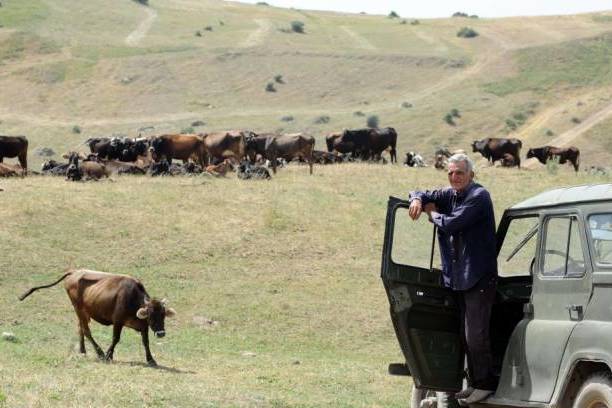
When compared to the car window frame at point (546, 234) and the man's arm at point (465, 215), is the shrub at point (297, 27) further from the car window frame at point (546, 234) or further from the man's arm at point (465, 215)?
the car window frame at point (546, 234)

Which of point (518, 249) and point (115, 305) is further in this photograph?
point (115, 305)

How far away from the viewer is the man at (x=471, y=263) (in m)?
9.03

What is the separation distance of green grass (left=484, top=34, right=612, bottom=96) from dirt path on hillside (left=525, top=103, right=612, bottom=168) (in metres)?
8.77

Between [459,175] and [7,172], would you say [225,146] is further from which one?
[459,175]

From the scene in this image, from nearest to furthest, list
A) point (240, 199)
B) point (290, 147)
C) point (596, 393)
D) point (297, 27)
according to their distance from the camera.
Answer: point (596, 393)
point (240, 199)
point (290, 147)
point (297, 27)

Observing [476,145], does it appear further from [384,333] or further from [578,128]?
[384,333]

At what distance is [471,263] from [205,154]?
30.5 m

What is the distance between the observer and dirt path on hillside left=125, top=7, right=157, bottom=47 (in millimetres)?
91713

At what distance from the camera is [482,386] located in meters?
9.08

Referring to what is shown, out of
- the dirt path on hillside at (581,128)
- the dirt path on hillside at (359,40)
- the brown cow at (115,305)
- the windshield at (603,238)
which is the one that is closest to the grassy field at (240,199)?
the brown cow at (115,305)

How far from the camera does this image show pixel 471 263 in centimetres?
909

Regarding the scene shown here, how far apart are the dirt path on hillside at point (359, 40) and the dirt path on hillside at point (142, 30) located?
57.1ft

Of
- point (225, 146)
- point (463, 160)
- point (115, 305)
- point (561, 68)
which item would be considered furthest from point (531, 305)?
point (561, 68)

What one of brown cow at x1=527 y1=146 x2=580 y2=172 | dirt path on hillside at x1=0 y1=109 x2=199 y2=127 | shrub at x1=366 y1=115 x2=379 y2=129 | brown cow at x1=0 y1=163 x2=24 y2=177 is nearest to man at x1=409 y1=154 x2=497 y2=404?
brown cow at x1=0 y1=163 x2=24 y2=177
